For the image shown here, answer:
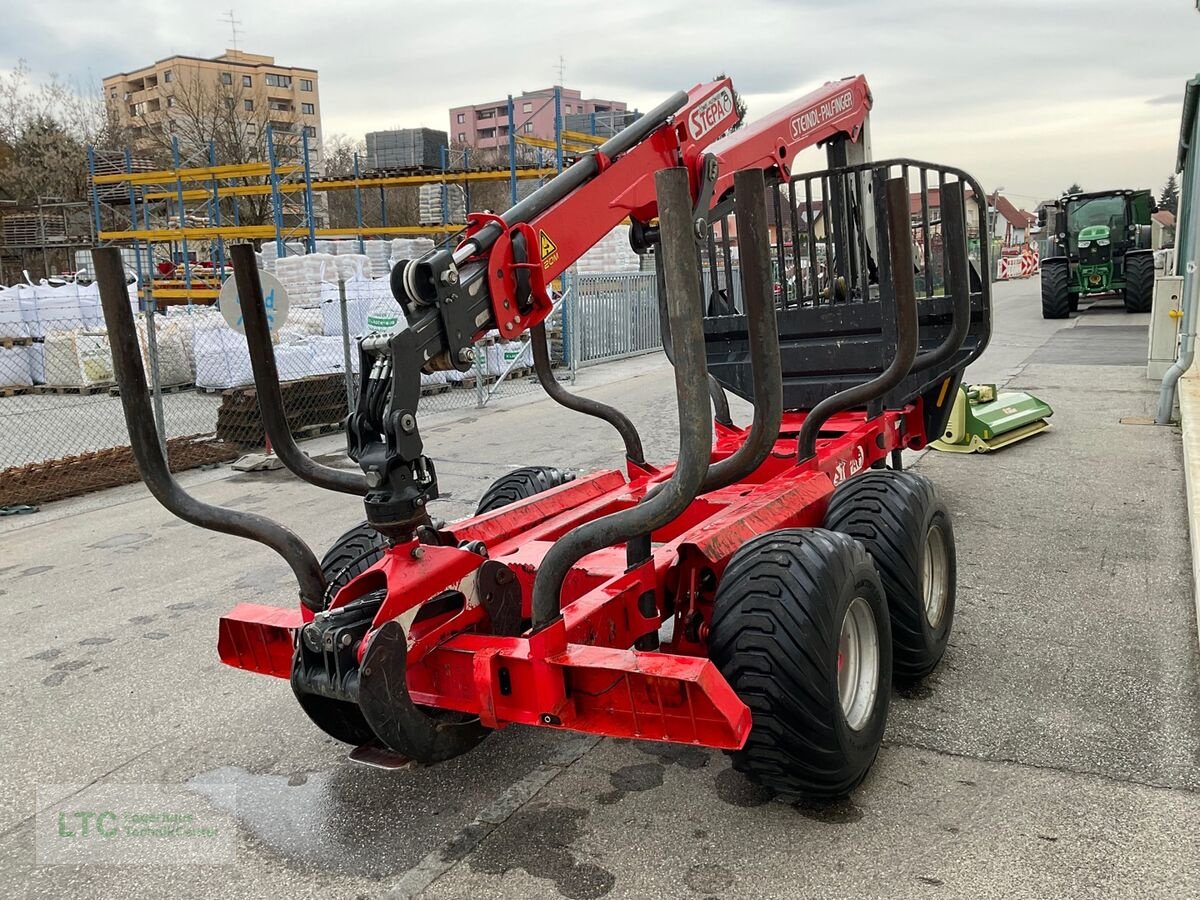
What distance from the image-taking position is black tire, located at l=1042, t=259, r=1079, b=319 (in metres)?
21.6

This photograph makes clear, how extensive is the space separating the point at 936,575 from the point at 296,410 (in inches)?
334

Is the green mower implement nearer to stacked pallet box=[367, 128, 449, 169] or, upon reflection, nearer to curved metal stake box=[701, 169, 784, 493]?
curved metal stake box=[701, 169, 784, 493]

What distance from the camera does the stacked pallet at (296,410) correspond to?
10.4m

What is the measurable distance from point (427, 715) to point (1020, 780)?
199cm

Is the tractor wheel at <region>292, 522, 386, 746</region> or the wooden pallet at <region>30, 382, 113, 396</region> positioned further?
the wooden pallet at <region>30, 382, 113, 396</region>

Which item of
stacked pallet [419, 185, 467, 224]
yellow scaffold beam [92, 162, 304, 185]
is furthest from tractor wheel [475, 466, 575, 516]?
stacked pallet [419, 185, 467, 224]

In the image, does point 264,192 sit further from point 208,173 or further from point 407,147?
point 407,147

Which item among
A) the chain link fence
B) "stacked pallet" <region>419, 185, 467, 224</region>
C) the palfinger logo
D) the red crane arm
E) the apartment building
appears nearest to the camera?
the red crane arm

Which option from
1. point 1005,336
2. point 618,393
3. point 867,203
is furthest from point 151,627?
point 1005,336

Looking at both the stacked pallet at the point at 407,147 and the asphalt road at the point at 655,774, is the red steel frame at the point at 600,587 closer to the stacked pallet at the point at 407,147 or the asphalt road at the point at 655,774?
the asphalt road at the point at 655,774

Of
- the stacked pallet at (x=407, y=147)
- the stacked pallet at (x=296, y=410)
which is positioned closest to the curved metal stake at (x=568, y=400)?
the stacked pallet at (x=296, y=410)

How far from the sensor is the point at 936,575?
14.0ft

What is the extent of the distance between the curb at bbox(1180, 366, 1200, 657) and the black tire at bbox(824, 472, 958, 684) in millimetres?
1283

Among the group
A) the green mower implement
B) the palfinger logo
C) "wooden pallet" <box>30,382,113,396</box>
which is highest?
the palfinger logo
